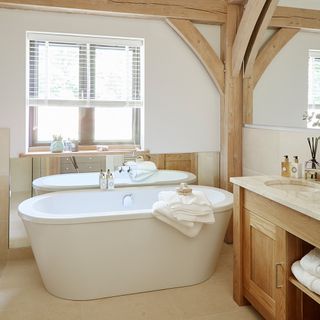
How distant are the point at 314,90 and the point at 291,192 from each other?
1051mm

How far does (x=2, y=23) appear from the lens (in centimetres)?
307

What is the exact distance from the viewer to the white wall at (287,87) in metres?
2.69

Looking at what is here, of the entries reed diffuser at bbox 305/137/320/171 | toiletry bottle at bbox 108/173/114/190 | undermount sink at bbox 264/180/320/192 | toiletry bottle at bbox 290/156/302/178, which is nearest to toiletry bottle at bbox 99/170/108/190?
toiletry bottle at bbox 108/173/114/190

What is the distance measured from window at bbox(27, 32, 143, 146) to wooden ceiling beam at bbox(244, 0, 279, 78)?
1.09 metres

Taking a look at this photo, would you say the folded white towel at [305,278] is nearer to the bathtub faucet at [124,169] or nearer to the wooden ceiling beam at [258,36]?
the bathtub faucet at [124,169]

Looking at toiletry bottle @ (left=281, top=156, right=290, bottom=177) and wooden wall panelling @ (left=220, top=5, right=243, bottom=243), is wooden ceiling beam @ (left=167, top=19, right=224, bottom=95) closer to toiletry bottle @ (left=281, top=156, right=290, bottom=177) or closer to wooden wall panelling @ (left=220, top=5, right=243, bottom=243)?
wooden wall panelling @ (left=220, top=5, right=243, bottom=243)

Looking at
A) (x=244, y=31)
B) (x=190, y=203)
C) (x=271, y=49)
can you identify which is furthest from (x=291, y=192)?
(x=244, y=31)

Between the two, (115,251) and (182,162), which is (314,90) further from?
(115,251)

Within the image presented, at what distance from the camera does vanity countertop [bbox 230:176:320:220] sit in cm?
163

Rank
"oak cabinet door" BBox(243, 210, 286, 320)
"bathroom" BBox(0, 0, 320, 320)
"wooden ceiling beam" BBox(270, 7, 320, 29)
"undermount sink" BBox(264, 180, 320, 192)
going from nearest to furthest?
"oak cabinet door" BBox(243, 210, 286, 320)
"undermount sink" BBox(264, 180, 320, 192)
"bathroom" BBox(0, 0, 320, 320)
"wooden ceiling beam" BBox(270, 7, 320, 29)

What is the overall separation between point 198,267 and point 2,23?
110 inches

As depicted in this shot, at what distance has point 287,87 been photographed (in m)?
2.92

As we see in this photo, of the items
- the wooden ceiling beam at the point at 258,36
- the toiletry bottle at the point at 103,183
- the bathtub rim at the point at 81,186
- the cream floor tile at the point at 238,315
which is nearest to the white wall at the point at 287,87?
the wooden ceiling beam at the point at 258,36

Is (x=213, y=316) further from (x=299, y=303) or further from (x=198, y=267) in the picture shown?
(x=299, y=303)
